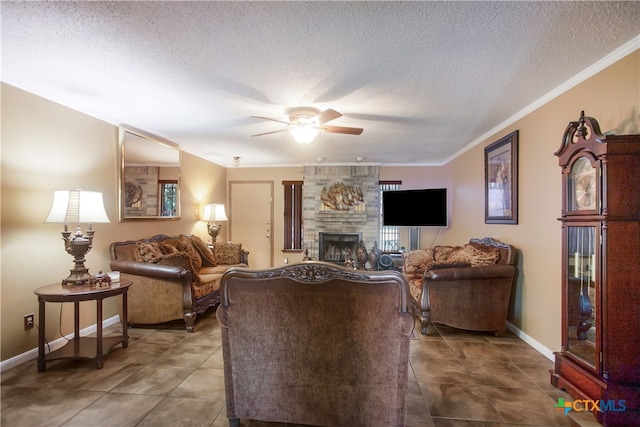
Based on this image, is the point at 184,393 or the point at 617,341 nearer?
the point at 617,341

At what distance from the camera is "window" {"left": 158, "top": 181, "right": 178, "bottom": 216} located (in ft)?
14.0

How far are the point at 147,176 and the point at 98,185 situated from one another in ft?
2.51

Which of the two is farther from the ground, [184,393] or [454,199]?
[454,199]

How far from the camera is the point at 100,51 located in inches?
79.9

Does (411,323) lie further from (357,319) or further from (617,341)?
(617,341)

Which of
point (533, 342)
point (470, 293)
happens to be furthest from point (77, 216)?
point (533, 342)

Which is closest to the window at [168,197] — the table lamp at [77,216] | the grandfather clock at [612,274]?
the table lamp at [77,216]

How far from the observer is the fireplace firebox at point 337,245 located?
6109mm

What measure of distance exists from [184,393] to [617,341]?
2851mm

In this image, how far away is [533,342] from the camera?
290cm

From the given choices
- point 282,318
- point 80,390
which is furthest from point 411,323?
point 80,390

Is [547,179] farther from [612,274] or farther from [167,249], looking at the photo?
[167,249]

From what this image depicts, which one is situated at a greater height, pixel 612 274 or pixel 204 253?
pixel 612 274

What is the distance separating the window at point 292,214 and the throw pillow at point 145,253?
10.4ft
